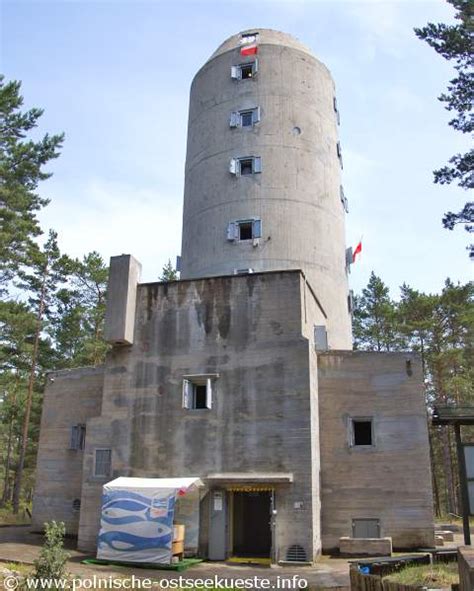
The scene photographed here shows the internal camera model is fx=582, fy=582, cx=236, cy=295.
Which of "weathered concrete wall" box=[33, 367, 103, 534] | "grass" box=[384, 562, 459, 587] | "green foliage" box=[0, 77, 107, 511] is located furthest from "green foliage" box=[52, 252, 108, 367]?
"grass" box=[384, 562, 459, 587]

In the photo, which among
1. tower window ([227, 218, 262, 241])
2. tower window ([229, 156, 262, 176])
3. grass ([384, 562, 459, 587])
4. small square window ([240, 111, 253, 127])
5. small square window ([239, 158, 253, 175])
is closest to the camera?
grass ([384, 562, 459, 587])

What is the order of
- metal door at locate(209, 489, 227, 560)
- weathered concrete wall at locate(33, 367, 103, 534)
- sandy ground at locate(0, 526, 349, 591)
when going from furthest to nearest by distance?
weathered concrete wall at locate(33, 367, 103, 534), metal door at locate(209, 489, 227, 560), sandy ground at locate(0, 526, 349, 591)

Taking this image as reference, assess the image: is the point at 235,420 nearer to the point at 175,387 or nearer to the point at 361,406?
the point at 175,387

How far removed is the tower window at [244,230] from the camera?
75.3 ft

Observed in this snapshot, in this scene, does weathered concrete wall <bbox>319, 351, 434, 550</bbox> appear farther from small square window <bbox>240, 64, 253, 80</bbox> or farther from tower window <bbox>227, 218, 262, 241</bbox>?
small square window <bbox>240, 64, 253, 80</bbox>

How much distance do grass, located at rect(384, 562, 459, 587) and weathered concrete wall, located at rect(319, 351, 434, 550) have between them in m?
4.74

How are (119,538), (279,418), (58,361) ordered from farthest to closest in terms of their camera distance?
(58,361) → (279,418) → (119,538)

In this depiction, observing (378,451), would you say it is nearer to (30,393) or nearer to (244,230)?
(244,230)

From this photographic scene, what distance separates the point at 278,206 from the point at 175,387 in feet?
28.7

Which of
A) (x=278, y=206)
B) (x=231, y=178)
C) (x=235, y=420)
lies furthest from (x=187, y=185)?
(x=235, y=420)

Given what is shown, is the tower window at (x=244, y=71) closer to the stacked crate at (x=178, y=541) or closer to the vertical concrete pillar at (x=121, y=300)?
the vertical concrete pillar at (x=121, y=300)

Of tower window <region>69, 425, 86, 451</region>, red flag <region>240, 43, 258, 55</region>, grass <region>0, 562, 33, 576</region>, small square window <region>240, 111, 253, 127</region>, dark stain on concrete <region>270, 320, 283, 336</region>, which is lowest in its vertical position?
grass <region>0, 562, 33, 576</region>

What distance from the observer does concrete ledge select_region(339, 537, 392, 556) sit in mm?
16859

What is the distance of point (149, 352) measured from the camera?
19.4m
